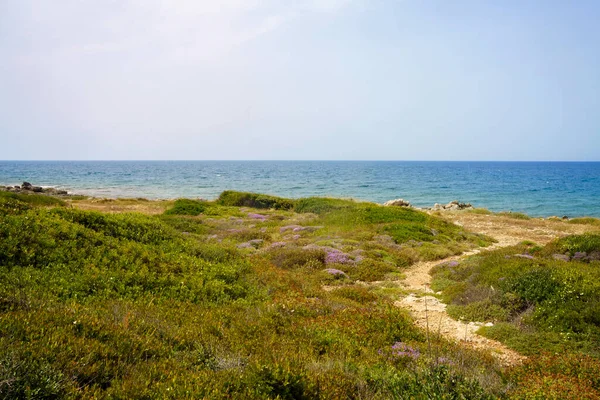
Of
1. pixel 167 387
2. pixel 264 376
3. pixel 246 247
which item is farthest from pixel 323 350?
pixel 246 247

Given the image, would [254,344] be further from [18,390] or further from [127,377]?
[18,390]

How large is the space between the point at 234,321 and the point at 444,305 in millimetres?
7666

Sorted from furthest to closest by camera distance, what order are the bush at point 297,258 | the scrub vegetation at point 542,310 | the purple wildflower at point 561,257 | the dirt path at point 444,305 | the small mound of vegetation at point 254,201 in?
the small mound of vegetation at point 254,201 < the bush at point 297,258 < the purple wildflower at point 561,257 < the dirt path at point 444,305 < the scrub vegetation at point 542,310

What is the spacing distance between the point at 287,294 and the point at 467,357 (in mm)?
5315

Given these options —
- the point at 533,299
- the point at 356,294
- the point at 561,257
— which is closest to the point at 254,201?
the point at 356,294

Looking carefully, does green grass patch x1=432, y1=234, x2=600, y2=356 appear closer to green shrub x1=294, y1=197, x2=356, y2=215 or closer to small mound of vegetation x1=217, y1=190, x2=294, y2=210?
green shrub x1=294, y1=197, x2=356, y2=215

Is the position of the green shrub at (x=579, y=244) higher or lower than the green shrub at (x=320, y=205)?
higher

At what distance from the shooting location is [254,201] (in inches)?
1507

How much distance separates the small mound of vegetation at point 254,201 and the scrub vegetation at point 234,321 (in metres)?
19.9

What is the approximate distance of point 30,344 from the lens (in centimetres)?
464

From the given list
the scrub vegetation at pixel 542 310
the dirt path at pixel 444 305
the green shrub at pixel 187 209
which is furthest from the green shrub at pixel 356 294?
the green shrub at pixel 187 209

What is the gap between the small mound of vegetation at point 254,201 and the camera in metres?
37.4

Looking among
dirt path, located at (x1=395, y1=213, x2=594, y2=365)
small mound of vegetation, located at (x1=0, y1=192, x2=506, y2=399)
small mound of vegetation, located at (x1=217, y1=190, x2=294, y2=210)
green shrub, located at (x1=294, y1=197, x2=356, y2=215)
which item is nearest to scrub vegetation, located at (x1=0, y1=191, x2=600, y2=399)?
small mound of vegetation, located at (x1=0, y1=192, x2=506, y2=399)

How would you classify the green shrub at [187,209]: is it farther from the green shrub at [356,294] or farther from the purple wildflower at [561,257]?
the purple wildflower at [561,257]
